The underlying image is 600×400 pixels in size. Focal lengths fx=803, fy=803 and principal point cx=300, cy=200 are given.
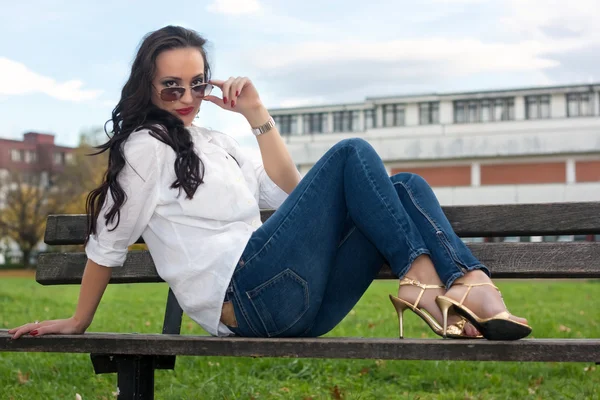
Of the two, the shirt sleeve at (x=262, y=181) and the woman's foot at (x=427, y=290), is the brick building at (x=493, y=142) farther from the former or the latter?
the woman's foot at (x=427, y=290)

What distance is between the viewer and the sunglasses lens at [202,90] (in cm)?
329

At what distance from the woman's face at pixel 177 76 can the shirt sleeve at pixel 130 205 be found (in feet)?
1.03

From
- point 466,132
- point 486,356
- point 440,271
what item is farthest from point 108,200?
point 466,132

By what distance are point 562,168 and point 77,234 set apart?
5053cm

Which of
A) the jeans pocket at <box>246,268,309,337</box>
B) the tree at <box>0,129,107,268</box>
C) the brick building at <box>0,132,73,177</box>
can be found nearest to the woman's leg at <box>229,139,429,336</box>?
the jeans pocket at <box>246,268,309,337</box>

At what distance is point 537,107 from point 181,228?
184 feet

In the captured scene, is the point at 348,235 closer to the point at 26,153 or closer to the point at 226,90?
the point at 226,90

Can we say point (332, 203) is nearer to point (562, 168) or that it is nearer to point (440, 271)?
point (440, 271)

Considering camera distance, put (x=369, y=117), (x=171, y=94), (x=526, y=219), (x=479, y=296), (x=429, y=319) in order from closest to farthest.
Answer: (x=479, y=296) → (x=429, y=319) → (x=171, y=94) → (x=526, y=219) → (x=369, y=117)

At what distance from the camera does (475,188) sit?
49.9 metres

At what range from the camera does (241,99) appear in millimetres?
3408

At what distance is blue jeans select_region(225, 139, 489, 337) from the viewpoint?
9.37ft

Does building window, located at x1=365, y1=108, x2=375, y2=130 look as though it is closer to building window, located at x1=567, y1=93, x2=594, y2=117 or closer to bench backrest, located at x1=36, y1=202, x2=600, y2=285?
building window, located at x1=567, y1=93, x2=594, y2=117

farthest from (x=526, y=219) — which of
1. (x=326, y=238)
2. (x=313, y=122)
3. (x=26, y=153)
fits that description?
(x=26, y=153)
